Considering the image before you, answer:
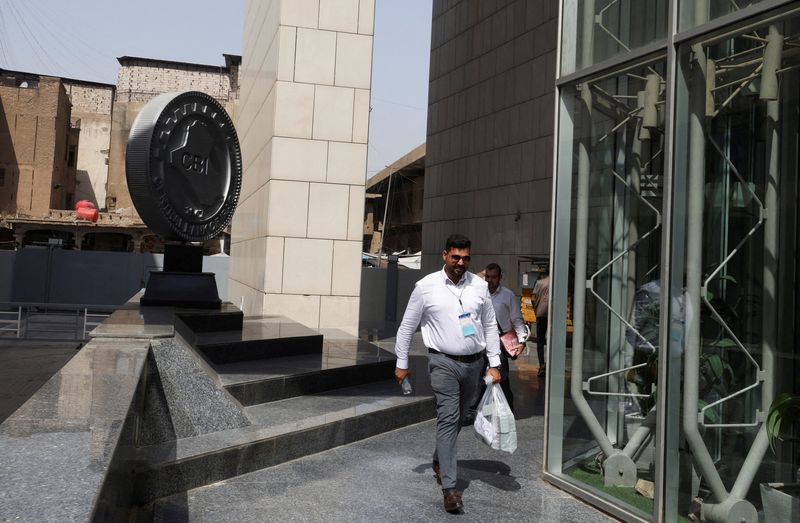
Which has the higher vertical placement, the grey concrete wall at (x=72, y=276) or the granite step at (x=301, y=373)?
the grey concrete wall at (x=72, y=276)

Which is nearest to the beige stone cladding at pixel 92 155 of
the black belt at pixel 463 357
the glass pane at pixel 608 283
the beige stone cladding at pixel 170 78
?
the beige stone cladding at pixel 170 78

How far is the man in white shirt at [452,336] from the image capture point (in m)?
5.71

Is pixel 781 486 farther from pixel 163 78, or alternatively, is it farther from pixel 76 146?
pixel 163 78

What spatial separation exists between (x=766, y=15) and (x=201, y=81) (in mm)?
74880

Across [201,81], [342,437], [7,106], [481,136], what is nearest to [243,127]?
[481,136]

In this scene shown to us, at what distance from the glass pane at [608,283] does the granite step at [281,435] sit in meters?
1.96

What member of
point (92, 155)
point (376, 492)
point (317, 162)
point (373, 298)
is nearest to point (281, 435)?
point (376, 492)

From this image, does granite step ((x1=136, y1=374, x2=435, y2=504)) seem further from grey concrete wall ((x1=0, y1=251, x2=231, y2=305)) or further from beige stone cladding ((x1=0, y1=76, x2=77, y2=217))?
beige stone cladding ((x1=0, y1=76, x2=77, y2=217))

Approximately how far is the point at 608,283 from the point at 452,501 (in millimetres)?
2097

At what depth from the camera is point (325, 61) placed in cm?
1422

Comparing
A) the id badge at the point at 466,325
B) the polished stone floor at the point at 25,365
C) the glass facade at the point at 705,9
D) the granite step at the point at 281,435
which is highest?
the glass facade at the point at 705,9

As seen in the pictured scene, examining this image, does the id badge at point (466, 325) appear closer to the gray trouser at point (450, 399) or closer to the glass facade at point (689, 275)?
the gray trouser at point (450, 399)

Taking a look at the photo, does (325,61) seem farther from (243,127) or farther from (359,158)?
(243,127)

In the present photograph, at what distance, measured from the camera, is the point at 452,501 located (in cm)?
543
